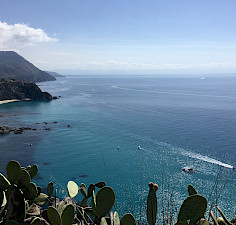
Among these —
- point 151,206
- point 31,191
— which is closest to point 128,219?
point 151,206

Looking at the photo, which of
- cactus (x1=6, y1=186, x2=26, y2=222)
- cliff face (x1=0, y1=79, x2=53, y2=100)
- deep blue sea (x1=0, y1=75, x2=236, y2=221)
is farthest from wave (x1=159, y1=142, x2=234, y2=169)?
cliff face (x1=0, y1=79, x2=53, y2=100)

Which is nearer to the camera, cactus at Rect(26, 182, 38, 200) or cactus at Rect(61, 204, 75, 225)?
cactus at Rect(61, 204, 75, 225)

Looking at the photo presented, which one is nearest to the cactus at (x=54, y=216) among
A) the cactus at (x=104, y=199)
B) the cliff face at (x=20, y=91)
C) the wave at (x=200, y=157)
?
the cactus at (x=104, y=199)

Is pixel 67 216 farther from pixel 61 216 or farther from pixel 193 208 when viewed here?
pixel 193 208

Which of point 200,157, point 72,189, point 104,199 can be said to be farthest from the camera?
point 200,157

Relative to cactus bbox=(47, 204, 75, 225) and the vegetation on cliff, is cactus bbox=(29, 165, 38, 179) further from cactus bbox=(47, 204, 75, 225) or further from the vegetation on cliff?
cactus bbox=(47, 204, 75, 225)

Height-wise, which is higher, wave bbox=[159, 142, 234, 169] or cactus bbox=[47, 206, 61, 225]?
cactus bbox=[47, 206, 61, 225]

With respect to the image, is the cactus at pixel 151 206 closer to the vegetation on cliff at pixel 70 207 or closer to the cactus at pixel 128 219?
the vegetation on cliff at pixel 70 207
